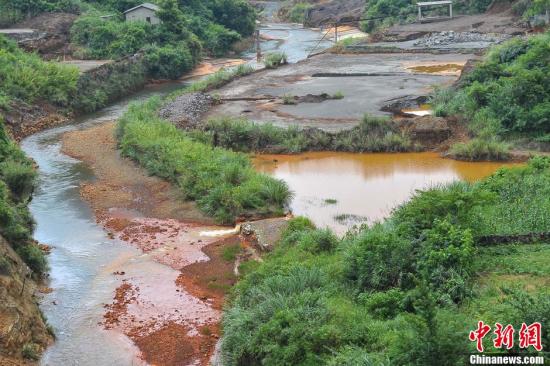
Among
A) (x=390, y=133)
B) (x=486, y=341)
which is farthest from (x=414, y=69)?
(x=486, y=341)

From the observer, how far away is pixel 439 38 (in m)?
47.3

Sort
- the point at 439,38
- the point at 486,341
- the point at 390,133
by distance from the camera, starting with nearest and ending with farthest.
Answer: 1. the point at 486,341
2. the point at 390,133
3. the point at 439,38

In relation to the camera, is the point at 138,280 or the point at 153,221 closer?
the point at 138,280

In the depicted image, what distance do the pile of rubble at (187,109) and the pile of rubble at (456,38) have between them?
19.0 meters

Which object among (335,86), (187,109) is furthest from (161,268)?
(335,86)

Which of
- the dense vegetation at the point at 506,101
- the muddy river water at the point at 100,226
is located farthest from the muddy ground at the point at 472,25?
the muddy river water at the point at 100,226

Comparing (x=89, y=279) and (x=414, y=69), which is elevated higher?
(x=414, y=69)

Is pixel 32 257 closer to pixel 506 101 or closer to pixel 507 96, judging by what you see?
pixel 506 101

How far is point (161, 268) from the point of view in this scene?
16938mm

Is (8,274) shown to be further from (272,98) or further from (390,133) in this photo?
(272,98)

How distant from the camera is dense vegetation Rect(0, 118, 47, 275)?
16469mm

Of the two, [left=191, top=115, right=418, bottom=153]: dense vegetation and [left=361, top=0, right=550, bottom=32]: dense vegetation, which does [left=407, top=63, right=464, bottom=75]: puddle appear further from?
[left=361, top=0, right=550, bottom=32]: dense vegetation

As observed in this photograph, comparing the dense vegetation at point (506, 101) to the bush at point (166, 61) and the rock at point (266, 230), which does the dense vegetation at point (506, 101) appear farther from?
the bush at point (166, 61)

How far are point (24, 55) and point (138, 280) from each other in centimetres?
2795
